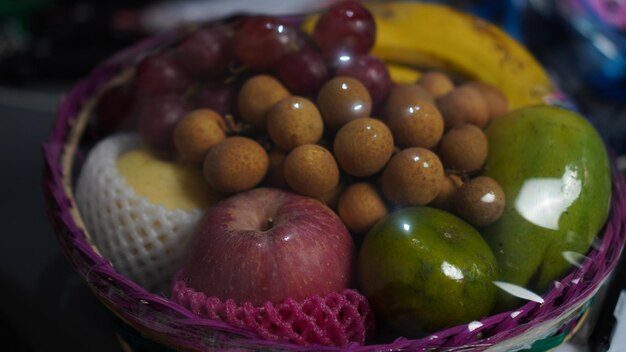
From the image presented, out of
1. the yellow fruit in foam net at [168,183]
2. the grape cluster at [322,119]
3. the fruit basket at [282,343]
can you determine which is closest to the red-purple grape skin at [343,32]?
the grape cluster at [322,119]

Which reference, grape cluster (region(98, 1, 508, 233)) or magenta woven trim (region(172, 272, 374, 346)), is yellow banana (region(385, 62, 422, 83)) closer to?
grape cluster (region(98, 1, 508, 233))

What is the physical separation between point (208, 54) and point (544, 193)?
43cm

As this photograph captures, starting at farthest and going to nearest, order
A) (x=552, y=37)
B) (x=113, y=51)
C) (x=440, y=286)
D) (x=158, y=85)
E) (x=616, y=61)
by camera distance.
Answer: (x=113, y=51), (x=552, y=37), (x=616, y=61), (x=158, y=85), (x=440, y=286)

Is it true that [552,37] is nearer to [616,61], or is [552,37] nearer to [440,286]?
[616,61]

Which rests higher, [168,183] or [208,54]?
[208,54]

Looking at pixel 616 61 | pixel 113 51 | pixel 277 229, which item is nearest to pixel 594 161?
pixel 277 229

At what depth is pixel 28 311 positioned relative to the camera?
2.79ft

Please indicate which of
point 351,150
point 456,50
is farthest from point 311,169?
point 456,50

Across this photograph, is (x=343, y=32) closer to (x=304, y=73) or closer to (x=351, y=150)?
(x=304, y=73)

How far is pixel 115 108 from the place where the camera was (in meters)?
0.86

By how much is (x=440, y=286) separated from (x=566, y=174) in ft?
0.68

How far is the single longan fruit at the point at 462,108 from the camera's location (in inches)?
26.8

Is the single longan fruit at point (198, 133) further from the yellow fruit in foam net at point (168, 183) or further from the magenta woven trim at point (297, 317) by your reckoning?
the magenta woven trim at point (297, 317)

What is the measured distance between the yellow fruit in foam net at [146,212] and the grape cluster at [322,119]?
0.12ft
